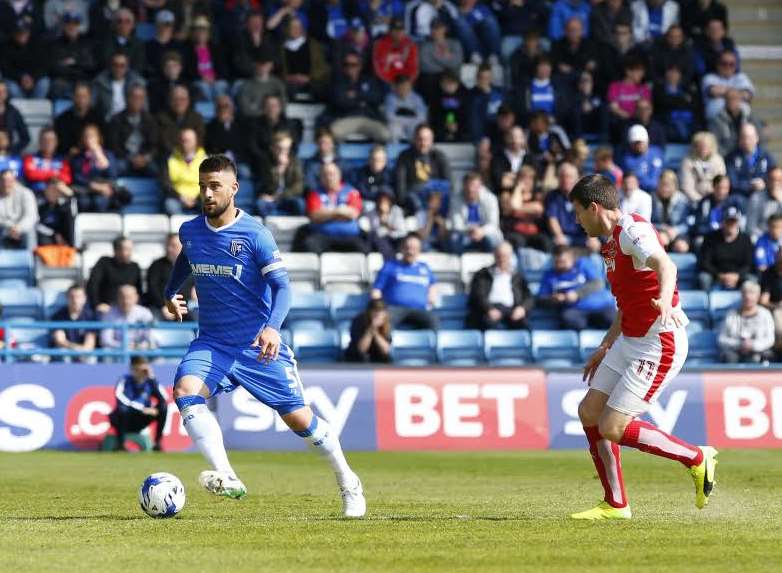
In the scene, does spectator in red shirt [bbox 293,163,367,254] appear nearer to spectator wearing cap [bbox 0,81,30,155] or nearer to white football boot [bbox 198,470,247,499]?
spectator wearing cap [bbox 0,81,30,155]

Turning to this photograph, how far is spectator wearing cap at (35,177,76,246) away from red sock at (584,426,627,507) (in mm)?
12593

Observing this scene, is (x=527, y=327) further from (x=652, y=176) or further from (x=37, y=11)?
(x=37, y=11)

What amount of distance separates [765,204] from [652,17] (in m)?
4.87

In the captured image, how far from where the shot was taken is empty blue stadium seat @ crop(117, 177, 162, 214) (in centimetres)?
2272

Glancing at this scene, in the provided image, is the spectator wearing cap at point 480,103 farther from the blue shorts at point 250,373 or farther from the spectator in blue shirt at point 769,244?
the blue shorts at point 250,373

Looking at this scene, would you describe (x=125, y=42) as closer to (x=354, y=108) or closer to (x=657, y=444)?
→ (x=354, y=108)

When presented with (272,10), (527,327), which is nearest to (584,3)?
(272,10)

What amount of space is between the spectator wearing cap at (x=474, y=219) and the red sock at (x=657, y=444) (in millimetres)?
12799

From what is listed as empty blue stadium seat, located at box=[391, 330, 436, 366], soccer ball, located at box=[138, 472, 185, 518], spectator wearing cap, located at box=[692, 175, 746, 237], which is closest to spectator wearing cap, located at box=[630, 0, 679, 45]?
spectator wearing cap, located at box=[692, 175, 746, 237]

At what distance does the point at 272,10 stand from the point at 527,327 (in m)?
7.19

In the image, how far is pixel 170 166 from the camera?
2219cm

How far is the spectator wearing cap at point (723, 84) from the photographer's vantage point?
25734 millimetres

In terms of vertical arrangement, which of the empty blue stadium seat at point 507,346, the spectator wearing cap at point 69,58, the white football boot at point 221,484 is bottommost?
the empty blue stadium seat at point 507,346

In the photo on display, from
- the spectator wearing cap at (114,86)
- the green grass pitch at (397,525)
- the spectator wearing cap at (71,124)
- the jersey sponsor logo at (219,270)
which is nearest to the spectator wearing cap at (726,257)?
the green grass pitch at (397,525)
